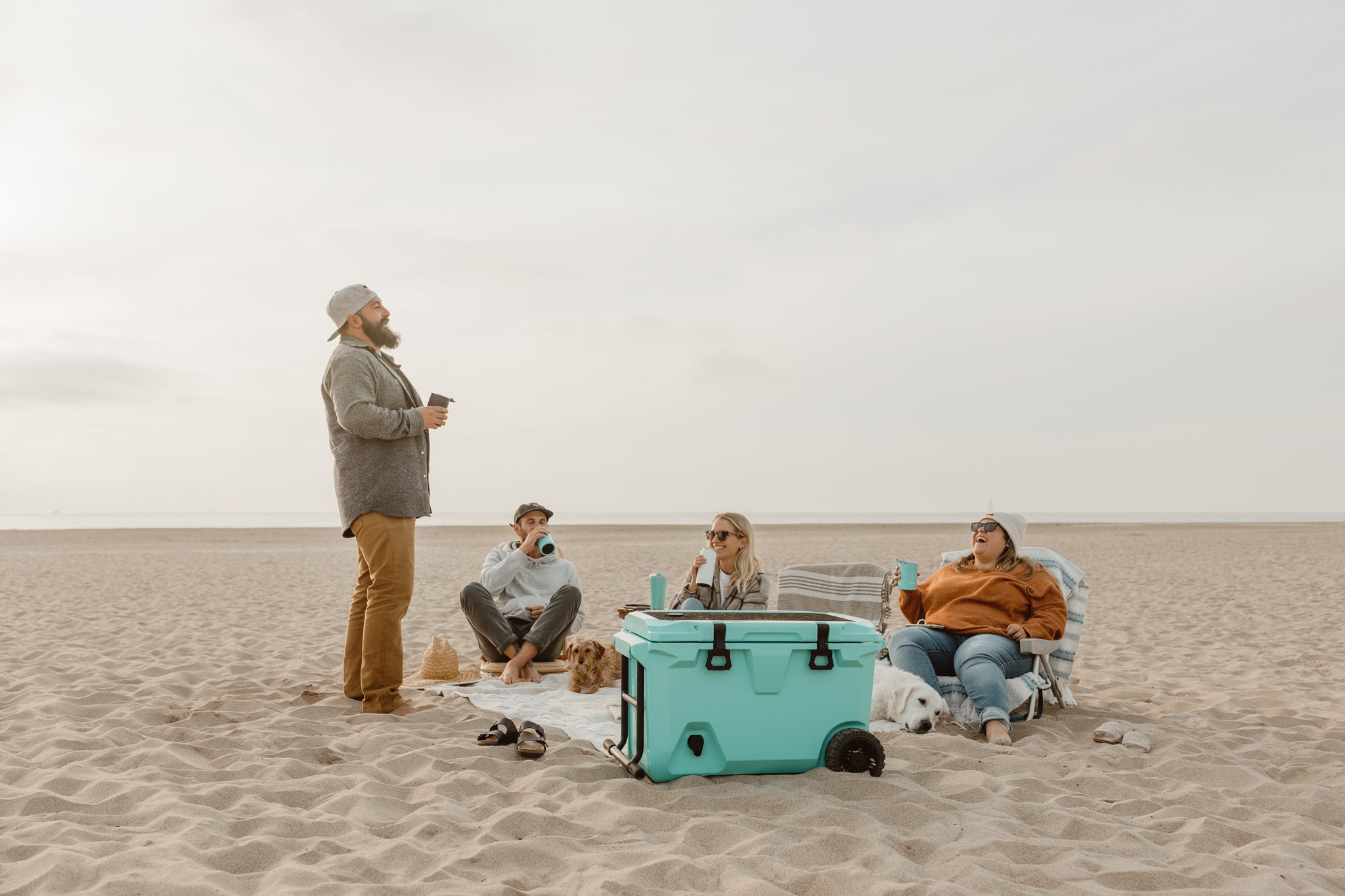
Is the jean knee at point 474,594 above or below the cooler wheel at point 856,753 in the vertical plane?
above

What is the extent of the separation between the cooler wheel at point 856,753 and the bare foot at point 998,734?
87 cm

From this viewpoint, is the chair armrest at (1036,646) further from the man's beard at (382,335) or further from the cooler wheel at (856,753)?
the man's beard at (382,335)

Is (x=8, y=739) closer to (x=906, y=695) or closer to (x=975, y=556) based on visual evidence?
(x=906, y=695)

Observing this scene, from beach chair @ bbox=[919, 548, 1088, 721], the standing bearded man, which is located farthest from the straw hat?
beach chair @ bbox=[919, 548, 1088, 721]

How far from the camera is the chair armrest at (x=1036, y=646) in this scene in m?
4.51

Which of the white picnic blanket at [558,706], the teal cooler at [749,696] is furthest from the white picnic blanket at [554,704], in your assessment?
the teal cooler at [749,696]

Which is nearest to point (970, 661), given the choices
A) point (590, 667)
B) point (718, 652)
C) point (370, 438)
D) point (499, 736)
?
point (718, 652)

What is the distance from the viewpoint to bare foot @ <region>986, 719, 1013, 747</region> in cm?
405

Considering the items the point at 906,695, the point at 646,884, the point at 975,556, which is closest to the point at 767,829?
the point at 646,884

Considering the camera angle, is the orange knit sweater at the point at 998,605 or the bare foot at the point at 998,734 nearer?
the bare foot at the point at 998,734

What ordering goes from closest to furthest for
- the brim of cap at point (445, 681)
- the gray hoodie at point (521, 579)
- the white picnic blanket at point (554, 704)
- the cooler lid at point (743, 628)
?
the cooler lid at point (743, 628) < the white picnic blanket at point (554, 704) < the brim of cap at point (445, 681) < the gray hoodie at point (521, 579)

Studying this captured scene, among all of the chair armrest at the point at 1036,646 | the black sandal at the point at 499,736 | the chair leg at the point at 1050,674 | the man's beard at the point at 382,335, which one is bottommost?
the black sandal at the point at 499,736

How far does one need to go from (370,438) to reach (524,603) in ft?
5.74

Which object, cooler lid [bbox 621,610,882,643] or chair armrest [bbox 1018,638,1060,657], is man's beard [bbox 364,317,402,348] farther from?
chair armrest [bbox 1018,638,1060,657]
